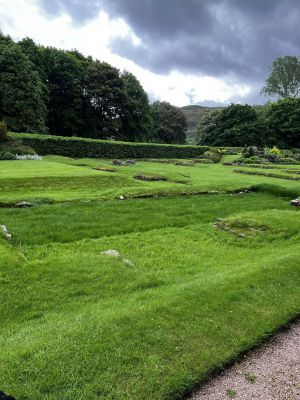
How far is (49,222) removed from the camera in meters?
12.2

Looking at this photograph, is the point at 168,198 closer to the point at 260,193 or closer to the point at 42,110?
the point at 260,193

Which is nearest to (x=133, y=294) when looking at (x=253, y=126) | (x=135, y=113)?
(x=135, y=113)

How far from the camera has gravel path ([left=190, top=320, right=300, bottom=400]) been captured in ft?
16.5

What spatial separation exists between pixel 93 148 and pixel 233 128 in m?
39.7

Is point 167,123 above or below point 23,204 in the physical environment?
above

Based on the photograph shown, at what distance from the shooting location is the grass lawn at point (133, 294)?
202 inches

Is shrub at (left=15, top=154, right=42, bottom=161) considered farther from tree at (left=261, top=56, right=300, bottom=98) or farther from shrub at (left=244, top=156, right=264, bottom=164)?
tree at (left=261, top=56, right=300, bottom=98)

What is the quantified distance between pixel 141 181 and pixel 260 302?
1500 cm

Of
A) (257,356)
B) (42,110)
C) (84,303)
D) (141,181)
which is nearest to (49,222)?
(84,303)

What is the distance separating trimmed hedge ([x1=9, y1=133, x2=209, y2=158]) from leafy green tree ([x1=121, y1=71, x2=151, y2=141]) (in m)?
16.1

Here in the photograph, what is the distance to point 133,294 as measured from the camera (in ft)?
25.1

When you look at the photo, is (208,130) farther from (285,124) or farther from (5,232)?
(5,232)

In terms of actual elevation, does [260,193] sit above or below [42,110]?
below

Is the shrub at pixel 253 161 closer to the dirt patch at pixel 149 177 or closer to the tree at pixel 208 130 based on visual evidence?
the dirt patch at pixel 149 177
